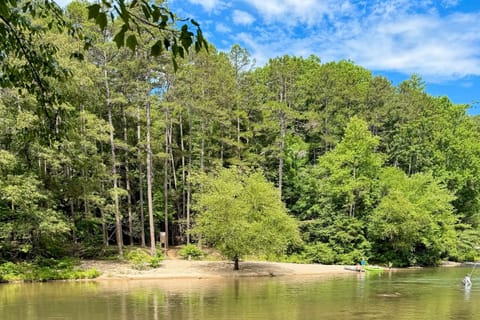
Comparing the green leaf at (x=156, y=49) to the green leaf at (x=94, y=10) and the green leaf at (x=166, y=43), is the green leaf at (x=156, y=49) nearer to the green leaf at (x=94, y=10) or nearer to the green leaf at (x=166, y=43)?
the green leaf at (x=166, y=43)

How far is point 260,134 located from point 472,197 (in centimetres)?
2614

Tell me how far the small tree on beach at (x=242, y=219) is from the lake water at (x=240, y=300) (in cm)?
275

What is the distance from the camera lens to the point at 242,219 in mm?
29469

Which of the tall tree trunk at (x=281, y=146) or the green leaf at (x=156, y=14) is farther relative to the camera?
the tall tree trunk at (x=281, y=146)

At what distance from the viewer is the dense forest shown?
84.4ft

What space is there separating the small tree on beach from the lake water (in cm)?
275

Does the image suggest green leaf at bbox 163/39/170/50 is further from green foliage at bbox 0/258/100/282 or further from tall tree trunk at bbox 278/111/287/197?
tall tree trunk at bbox 278/111/287/197

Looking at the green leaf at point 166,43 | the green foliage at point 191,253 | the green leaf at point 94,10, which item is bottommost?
the green foliage at point 191,253

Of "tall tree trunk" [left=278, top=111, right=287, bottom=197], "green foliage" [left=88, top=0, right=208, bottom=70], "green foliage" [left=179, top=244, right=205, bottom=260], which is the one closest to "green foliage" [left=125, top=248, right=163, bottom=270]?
"green foliage" [left=179, top=244, right=205, bottom=260]

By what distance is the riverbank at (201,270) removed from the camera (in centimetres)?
2711

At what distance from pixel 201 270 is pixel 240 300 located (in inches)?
393

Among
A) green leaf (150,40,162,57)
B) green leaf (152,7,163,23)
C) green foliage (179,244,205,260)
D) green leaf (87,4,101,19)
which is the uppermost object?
green leaf (152,7,163,23)

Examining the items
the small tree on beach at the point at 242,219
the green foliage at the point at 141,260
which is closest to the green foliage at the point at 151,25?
the small tree on beach at the point at 242,219

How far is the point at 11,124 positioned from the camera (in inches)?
923
